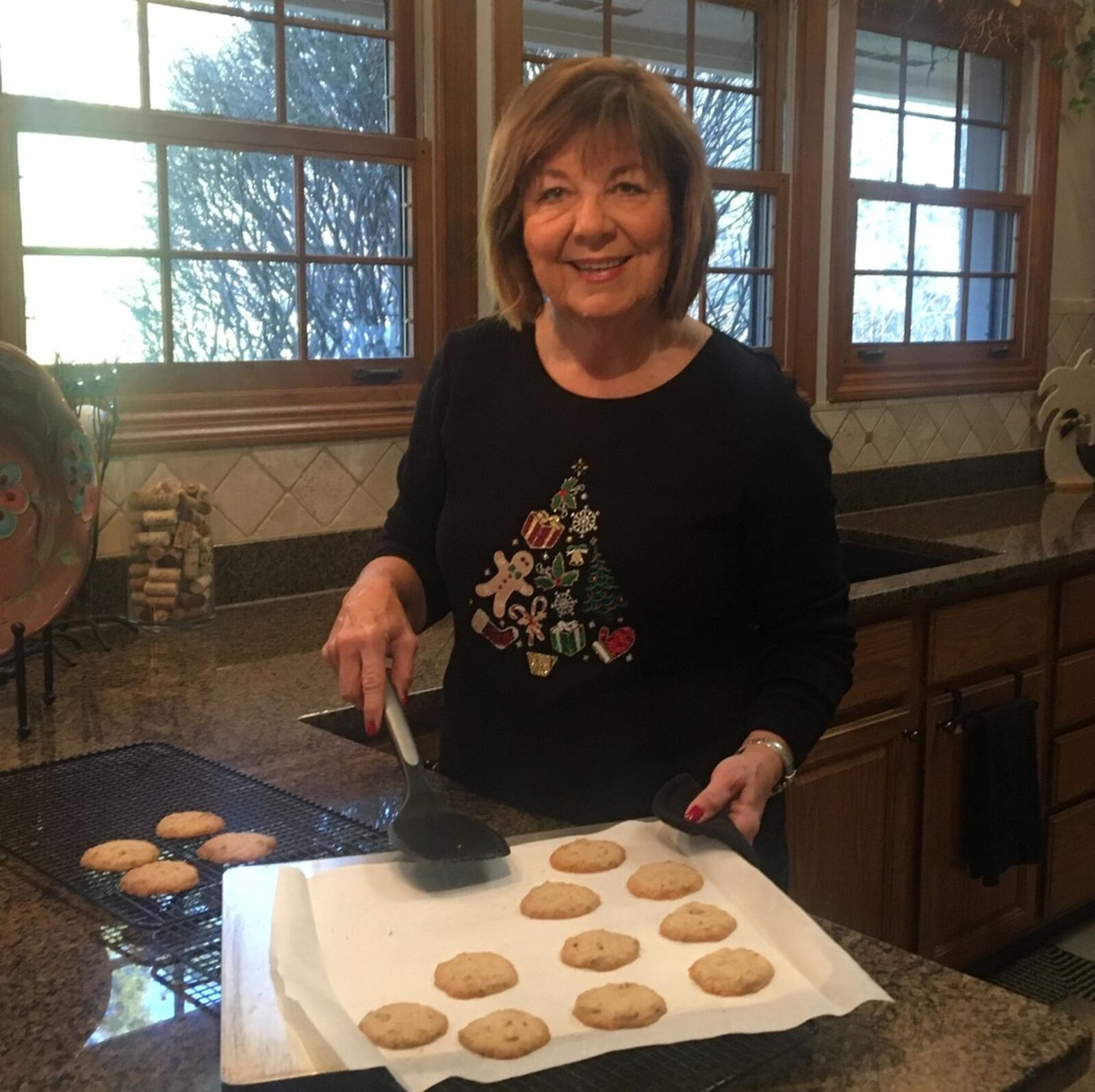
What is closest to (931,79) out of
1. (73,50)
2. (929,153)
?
(929,153)

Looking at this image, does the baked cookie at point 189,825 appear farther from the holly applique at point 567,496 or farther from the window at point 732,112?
the window at point 732,112

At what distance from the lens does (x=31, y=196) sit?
6.36 feet

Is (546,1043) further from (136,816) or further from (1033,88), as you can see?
(1033,88)

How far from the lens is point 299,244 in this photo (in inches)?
87.4

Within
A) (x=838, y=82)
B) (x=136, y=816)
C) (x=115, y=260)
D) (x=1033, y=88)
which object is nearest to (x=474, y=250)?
(x=115, y=260)

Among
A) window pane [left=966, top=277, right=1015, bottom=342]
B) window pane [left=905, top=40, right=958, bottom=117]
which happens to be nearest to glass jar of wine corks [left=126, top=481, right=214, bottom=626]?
window pane [left=905, top=40, right=958, bottom=117]

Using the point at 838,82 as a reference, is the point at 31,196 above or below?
below

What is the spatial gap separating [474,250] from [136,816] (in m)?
1.46

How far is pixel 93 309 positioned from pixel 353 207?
19.6 inches

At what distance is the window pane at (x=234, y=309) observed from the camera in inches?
83.3

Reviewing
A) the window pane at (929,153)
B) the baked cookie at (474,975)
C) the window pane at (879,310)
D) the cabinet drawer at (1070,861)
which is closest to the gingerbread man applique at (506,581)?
the baked cookie at (474,975)

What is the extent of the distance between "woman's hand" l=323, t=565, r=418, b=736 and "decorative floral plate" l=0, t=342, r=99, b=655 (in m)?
0.59

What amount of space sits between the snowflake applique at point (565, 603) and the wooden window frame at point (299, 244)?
1019 mm

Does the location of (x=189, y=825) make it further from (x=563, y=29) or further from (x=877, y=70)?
(x=877, y=70)
